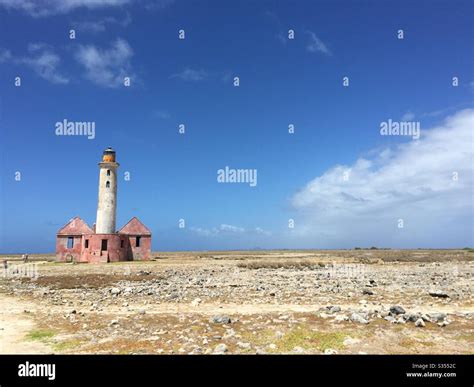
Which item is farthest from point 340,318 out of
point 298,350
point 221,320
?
point 221,320

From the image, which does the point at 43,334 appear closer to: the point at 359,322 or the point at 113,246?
the point at 359,322

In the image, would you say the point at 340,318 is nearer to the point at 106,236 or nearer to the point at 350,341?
the point at 350,341

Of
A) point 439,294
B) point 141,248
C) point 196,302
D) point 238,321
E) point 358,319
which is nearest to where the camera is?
point 358,319

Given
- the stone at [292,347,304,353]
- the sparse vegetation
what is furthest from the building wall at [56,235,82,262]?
the stone at [292,347,304,353]

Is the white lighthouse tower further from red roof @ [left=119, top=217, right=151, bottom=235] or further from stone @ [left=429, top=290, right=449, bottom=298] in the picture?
stone @ [left=429, top=290, right=449, bottom=298]

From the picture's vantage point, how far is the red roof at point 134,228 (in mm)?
50781

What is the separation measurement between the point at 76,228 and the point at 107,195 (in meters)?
7.14

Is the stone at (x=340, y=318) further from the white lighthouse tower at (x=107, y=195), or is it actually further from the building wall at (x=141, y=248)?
the building wall at (x=141, y=248)

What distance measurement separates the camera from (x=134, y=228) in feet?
168

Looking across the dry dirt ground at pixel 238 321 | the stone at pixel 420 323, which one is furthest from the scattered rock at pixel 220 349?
the stone at pixel 420 323

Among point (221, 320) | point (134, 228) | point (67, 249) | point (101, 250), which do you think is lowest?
point (67, 249)

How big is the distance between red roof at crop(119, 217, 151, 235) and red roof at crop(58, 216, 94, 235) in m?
4.35
